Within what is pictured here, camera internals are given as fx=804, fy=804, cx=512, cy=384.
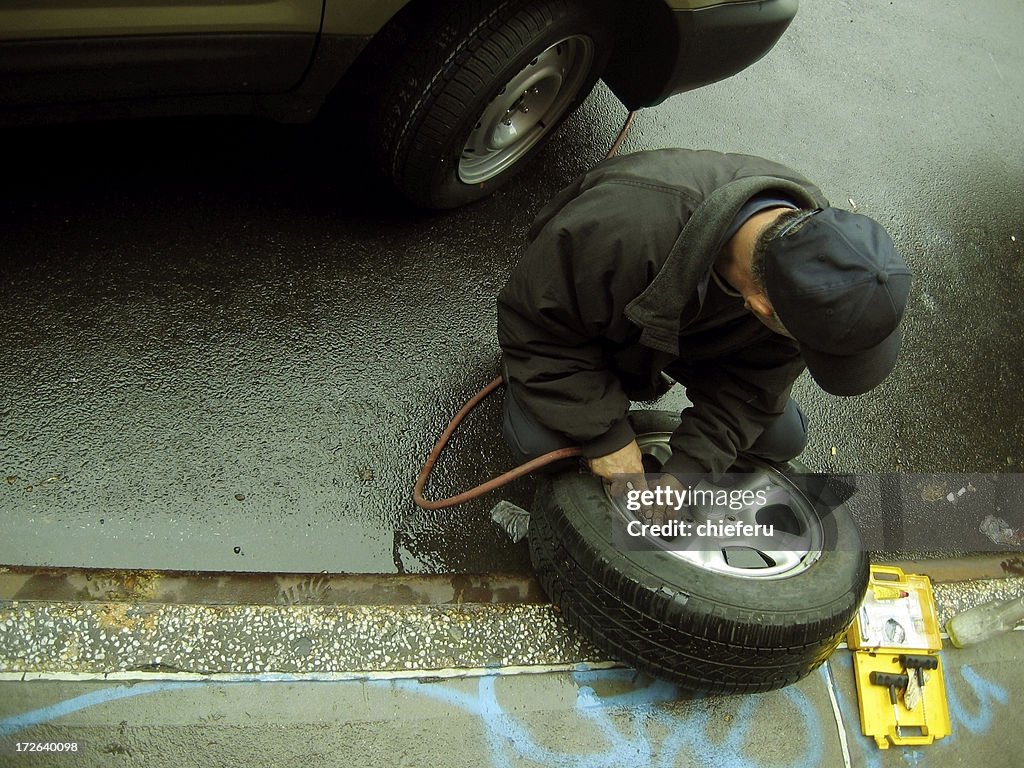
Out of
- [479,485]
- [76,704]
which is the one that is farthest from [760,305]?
[76,704]

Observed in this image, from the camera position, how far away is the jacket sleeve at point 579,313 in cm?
172

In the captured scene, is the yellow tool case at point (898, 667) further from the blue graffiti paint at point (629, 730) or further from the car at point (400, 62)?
the car at point (400, 62)

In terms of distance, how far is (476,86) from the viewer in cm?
227

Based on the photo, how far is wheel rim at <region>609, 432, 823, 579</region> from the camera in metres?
2.06

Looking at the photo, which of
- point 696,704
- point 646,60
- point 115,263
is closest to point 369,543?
point 696,704

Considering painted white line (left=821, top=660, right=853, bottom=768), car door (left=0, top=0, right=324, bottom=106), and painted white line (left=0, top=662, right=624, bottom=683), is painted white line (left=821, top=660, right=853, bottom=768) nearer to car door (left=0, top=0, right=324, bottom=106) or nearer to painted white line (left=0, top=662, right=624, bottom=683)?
painted white line (left=0, top=662, right=624, bottom=683)

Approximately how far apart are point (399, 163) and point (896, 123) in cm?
253

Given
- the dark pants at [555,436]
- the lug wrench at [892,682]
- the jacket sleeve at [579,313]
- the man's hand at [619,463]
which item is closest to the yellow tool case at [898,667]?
the lug wrench at [892,682]

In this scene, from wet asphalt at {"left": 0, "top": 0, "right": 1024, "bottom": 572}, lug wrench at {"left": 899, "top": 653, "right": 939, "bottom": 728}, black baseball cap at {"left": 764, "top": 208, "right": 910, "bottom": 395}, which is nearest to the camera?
black baseball cap at {"left": 764, "top": 208, "right": 910, "bottom": 395}

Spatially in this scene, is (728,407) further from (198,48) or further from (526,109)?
(198,48)

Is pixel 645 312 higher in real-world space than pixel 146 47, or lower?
lower

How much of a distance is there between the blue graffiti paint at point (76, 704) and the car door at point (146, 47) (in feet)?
4.74

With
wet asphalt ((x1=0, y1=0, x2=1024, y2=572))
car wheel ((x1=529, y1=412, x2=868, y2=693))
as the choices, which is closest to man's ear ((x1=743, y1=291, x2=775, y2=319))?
car wheel ((x1=529, y1=412, x2=868, y2=693))

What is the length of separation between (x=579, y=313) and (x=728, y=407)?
0.53 metres
